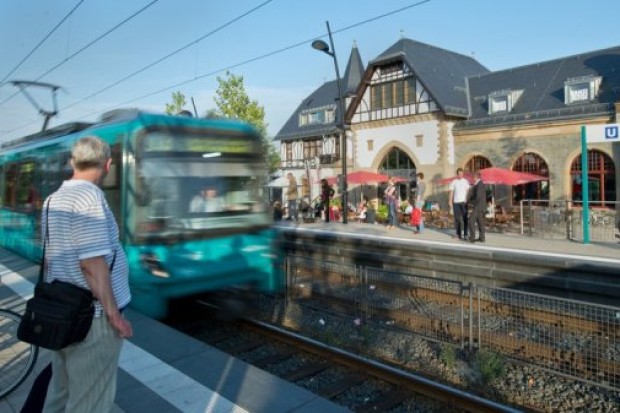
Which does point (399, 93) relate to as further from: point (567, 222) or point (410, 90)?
point (567, 222)

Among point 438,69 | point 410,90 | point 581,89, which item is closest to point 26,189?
point 410,90

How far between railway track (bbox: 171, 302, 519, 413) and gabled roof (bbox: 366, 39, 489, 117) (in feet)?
79.8

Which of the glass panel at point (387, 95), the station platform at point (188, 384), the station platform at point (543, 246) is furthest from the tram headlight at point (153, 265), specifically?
the glass panel at point (387, 95)

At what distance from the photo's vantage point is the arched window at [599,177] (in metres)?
23.9

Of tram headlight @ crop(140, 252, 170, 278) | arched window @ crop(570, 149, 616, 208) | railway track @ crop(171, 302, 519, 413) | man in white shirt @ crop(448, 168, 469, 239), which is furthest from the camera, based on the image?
arched window @ crop(570, 149, 616, 208)

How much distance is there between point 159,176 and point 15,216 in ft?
23.2

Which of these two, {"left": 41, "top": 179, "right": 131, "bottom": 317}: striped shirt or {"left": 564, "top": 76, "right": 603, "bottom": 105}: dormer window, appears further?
{"left": 564, "top": 76, "right": 603, "bottom": 105}: dormer window

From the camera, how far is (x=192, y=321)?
7879 mm

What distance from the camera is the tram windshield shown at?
6691 millimetres

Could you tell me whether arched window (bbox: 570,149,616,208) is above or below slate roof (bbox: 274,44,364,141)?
below

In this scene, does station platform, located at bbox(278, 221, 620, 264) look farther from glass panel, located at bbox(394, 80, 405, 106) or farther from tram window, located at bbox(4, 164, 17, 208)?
glass panel, located at bbox(394, 80, 405, 106)

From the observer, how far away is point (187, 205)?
693 centimetres

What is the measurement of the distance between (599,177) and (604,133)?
531 inches

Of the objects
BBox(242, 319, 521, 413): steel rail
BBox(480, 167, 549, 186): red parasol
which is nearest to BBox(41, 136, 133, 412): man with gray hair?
BBox(242, 319, 521, 413): steel rail
